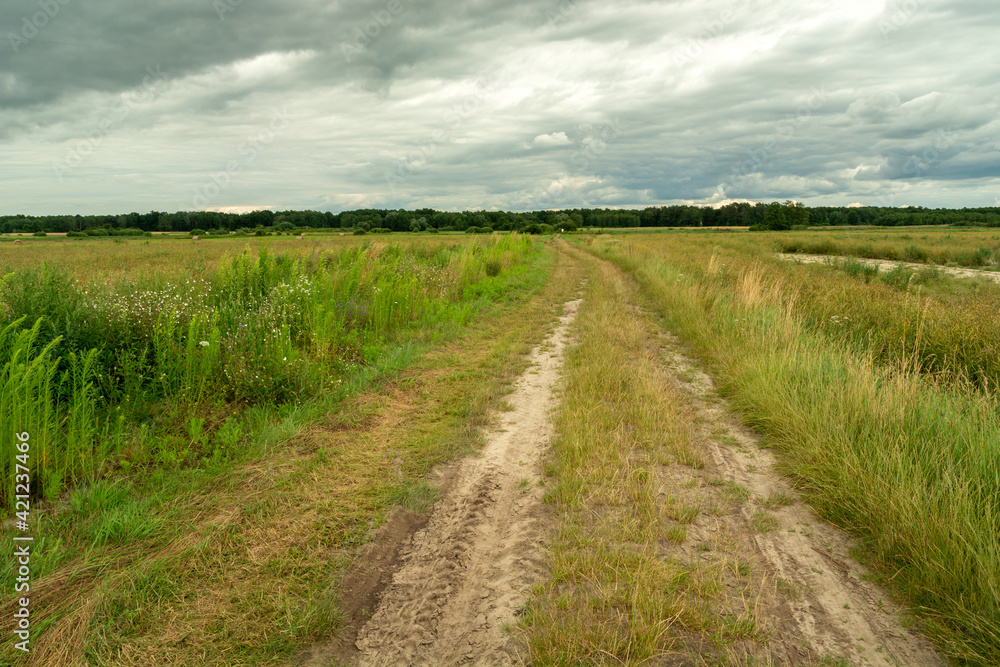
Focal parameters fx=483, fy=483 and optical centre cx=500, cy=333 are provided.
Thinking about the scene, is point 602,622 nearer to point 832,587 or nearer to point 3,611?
point 832,587

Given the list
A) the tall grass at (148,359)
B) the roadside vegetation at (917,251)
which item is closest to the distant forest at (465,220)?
the roadside vegetation at (917,251)

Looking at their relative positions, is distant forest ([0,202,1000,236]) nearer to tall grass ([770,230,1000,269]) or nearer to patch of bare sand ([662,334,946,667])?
tall grass ([770,230,1000,269])

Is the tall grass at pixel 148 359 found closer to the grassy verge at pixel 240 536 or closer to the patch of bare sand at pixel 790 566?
the grassy verge at pixel 240 536

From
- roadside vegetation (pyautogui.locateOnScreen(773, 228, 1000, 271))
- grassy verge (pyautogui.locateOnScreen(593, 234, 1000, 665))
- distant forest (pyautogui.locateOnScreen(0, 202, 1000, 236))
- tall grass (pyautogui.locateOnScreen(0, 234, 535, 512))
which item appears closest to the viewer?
grassy verge (pyautogui.locateOnScreen(593, 234, 1000, 665))

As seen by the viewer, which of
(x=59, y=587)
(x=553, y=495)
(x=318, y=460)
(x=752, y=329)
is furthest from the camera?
(x=752, y=329)

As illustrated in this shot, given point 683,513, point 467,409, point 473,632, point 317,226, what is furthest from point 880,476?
point 317,226

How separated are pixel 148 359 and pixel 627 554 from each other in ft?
17.3

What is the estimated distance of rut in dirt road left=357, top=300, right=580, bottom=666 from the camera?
2.48 metres

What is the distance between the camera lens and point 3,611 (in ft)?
8.15

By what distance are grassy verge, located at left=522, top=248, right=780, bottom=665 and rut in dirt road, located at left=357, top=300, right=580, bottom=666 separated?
17cm

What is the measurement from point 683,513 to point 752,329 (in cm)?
532

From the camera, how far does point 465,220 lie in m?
92.9

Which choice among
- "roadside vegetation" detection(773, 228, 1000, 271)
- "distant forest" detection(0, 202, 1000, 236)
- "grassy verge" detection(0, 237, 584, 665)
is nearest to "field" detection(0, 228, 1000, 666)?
"grassy verge" detection(0, 237, 584, 665)

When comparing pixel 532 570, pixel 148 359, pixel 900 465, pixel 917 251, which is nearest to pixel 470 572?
pixel 532 570
